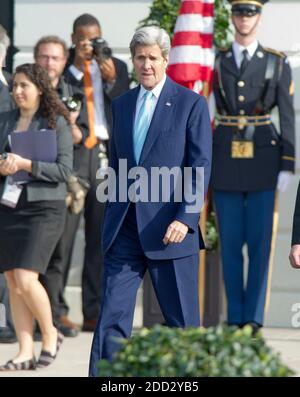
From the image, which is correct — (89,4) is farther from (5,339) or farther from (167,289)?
(167,289)

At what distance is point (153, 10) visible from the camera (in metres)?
10.5

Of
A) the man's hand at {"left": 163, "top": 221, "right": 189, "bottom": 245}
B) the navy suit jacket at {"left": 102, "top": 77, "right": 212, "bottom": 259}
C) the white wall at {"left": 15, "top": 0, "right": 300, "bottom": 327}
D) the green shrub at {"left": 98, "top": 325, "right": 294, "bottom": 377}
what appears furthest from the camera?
the white wall at {"left": 15, "top": 0, "right": 300, "bottom": 327}

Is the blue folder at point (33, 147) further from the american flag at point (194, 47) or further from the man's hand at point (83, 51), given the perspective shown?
the man's hand at point (83, 51)

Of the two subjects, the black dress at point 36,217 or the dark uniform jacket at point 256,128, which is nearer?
the black dress at point 36,217

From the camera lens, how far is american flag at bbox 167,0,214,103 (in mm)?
10172

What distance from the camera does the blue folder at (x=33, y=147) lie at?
8703mm

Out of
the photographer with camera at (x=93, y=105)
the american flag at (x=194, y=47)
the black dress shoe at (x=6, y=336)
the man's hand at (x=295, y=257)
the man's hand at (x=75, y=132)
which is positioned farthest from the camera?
the photographer with camera at (x=93, y=105)

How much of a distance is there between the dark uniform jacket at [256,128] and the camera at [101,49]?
0.85 meters

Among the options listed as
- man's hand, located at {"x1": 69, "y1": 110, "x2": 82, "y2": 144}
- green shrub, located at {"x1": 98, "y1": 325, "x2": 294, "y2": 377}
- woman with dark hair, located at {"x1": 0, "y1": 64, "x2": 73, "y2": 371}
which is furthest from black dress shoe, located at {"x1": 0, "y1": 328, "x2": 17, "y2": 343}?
green shrub, located at {"x1": 98, "y1": 325, "x2": 294, "y2": 377}

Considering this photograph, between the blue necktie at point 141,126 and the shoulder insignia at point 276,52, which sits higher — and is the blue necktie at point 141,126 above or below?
below

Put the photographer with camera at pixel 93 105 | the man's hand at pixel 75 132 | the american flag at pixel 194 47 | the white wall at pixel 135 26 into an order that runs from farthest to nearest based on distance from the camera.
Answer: the white wall at pixel 135 26 → the photographer with camera at pixel 93 105 → the man's hand at pixel 75 132 → the american flag at pixel 194 47

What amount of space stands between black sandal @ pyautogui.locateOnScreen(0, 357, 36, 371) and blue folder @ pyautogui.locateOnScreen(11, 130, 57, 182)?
109 cm

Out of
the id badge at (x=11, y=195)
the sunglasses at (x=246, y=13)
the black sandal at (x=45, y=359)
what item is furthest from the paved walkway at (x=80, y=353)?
the sunglasses at (x=246, y=13)

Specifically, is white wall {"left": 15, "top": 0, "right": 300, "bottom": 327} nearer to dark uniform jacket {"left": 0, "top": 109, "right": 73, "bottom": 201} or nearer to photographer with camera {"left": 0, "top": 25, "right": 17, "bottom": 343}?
photographer with camera {"left": 0, "top": 25, "right": 17, "bottom": 343}
